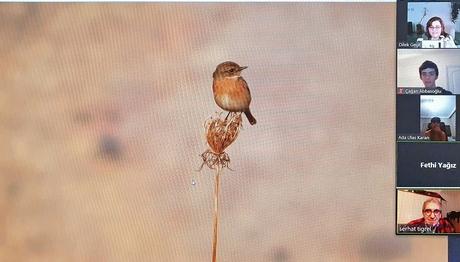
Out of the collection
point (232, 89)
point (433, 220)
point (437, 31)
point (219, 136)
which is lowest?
point (433, 220)

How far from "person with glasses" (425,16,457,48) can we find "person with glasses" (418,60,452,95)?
0.17 feet

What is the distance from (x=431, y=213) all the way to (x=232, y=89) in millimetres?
508

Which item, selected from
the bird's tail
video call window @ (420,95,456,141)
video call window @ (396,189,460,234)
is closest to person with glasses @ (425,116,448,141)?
video call window @ (420,95,456,141)

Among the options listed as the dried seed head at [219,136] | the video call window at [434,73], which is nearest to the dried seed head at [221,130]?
the dried seed head at [219,136]

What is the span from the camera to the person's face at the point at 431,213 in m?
1.26

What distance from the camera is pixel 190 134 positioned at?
1.29m

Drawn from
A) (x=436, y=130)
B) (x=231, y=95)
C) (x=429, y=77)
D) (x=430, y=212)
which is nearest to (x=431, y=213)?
(x=430, y=212)

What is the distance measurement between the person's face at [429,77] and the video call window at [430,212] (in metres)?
0.23

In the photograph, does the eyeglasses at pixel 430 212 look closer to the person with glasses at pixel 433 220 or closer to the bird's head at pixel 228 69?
the person with glasses at pixel 433 220

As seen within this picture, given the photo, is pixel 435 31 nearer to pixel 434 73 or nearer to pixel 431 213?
pixel 434 73

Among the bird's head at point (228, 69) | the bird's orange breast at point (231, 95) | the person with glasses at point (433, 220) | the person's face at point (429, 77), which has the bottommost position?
the person with glasses at point (433, 220)

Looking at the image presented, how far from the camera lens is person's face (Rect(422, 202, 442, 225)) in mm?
1265

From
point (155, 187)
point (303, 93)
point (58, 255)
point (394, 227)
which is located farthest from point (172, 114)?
point (394, 227)

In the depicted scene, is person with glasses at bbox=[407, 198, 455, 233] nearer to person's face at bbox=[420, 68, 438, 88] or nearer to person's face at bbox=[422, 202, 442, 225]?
person's face at bbox=[422, 202, 442, 225]
